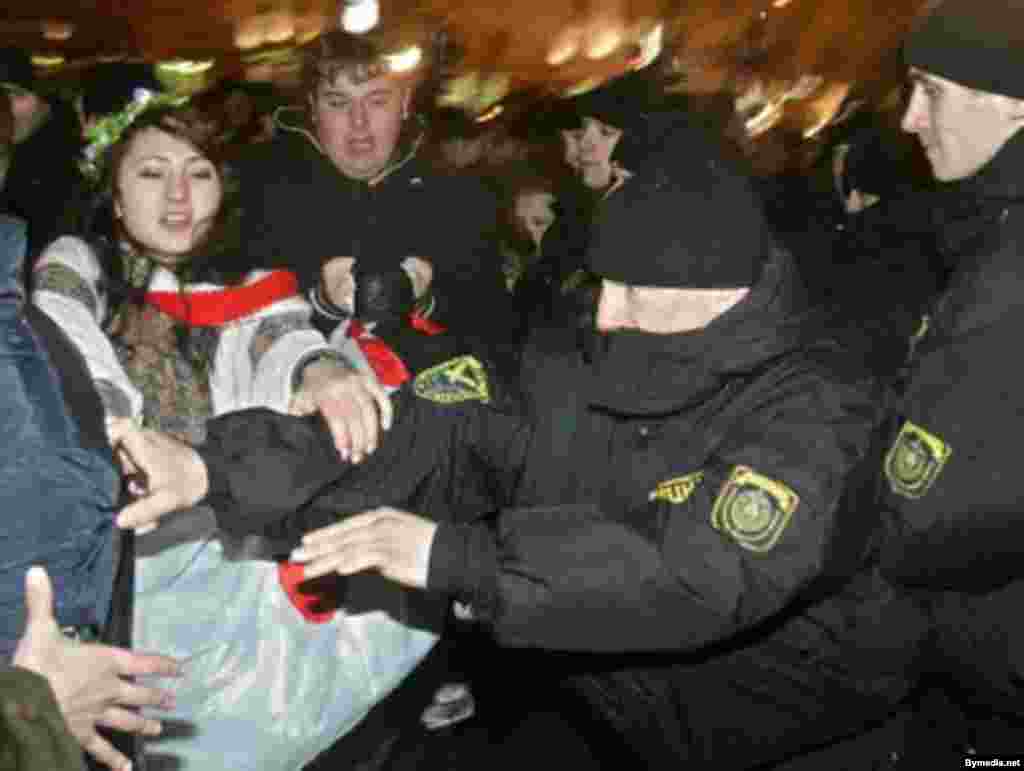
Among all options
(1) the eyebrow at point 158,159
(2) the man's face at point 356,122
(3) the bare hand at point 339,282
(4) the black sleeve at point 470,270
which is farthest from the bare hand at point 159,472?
(2) the man's face at point 356,122

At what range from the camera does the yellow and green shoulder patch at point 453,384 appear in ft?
6.76

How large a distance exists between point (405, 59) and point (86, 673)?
2.67 metres

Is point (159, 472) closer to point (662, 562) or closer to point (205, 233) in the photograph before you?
point (205, 233)

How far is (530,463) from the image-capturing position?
201 centimetres

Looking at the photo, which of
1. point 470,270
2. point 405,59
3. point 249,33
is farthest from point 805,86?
point 470,270

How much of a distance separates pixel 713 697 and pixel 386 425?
746mm

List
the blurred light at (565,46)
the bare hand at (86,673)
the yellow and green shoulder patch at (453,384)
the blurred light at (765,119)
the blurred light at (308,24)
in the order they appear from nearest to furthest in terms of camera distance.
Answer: the bare hand at (86,673) < the yellow and green shoulder patch at (453,384) < the blurred light at (308,24) < the blurred light at (765,119) < the blurred light at (565,46)

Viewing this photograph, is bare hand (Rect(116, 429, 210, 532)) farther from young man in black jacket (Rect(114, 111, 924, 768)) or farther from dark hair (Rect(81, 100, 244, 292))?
dark hair (Rect(81, 100, 244, 292))

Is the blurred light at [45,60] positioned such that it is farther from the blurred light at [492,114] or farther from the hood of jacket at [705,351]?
the hood of jacket at [705,351]

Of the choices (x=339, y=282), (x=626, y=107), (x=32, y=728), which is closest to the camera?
(x=32, y=728)

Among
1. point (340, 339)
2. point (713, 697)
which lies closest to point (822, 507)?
point (713, 697)

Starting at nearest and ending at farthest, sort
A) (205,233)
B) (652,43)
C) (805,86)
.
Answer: (205,233), (652,43), (805,86)

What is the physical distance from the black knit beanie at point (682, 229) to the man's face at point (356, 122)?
120 centimetres

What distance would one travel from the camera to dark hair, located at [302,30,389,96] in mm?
2900
